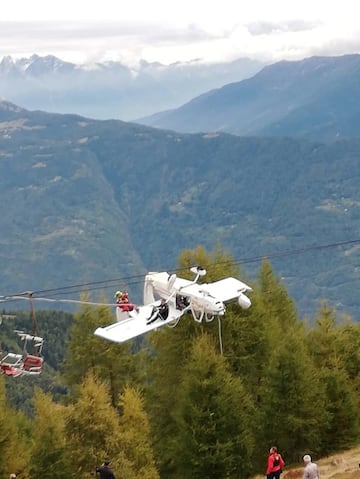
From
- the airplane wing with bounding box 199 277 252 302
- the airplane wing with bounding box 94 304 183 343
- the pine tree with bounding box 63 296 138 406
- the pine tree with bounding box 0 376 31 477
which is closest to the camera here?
the airplane wing with bounding box 94 304 183 343

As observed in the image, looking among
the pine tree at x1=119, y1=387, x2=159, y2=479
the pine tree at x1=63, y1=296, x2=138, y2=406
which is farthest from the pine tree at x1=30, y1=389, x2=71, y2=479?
the pine tree at x1=63, y1=296, x2=138, y2=406

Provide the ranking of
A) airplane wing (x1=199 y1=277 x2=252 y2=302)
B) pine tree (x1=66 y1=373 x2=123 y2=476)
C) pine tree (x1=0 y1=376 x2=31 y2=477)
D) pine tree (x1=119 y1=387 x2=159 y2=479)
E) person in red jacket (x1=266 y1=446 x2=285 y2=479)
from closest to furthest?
1. person in red jacket (x1=266 y1=446 x2=285 y2=479)
2. airplane wing (x1=199 y1=277 x2=252 y2=302)
3. pine tree (x1=66 y1=373 x2=123 y2=476)
4. pine tree (x1=119 y1=387 x2=159 y2=479)
5. pine tree (x1=0 y1=376 x2=31 y2=477)

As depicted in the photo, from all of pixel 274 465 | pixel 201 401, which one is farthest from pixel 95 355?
pixel 274 465

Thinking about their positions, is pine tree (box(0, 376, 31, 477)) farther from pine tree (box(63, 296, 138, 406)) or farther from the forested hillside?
pine tree (box(63, 296, 138, 406))

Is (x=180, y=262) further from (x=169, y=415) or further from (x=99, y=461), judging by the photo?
(x=99, y=461)

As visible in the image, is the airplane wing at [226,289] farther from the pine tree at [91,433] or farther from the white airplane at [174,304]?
the pine tree at [91,433]

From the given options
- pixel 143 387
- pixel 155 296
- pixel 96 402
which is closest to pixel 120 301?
pixel 155 296

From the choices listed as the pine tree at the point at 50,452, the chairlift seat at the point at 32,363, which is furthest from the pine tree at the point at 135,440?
the chairlift seat at the point at 32,363
